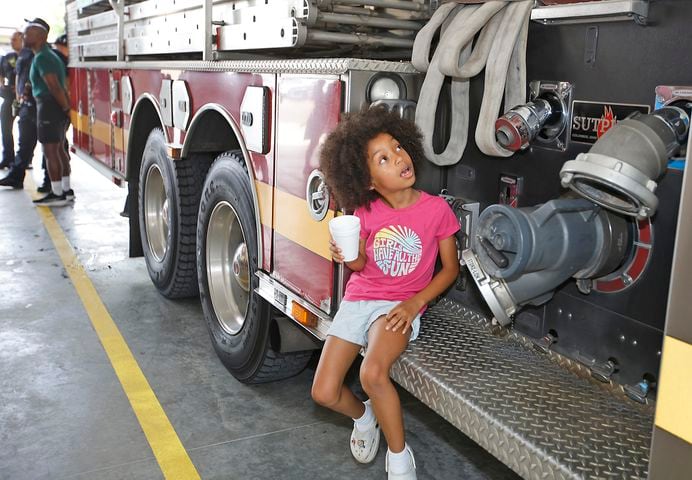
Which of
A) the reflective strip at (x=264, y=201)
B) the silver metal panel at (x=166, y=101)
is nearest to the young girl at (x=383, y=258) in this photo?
the reflective strip at (x=264, y=201)

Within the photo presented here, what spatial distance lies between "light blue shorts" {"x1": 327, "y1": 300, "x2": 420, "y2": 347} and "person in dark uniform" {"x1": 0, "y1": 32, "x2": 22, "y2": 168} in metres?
10.1

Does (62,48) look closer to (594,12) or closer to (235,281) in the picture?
(235,281)

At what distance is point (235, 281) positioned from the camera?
4.20 metres

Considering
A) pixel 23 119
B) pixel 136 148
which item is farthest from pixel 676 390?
pixel 23 119

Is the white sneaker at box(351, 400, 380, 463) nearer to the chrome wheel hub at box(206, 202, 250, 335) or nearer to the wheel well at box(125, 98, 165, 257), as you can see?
the chrome wheel hub at box(206, 202, 250, 335)

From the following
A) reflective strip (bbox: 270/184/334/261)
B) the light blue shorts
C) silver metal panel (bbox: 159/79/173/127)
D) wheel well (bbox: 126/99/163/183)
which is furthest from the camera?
wheel well (bbox: 126/99/163/183)

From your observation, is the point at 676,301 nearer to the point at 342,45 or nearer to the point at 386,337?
the point at 386,337

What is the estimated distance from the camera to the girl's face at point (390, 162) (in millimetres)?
2641

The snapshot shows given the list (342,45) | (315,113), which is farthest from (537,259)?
(342,45)

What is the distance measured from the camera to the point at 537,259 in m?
2.22

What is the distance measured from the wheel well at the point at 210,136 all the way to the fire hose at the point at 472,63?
1.70 m

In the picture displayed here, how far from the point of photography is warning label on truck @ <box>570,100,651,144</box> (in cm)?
222

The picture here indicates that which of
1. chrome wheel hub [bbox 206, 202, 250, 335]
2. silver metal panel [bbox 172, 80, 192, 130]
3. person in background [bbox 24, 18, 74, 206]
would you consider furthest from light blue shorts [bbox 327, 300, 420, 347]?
person in background [bbox 24, 18, 74, 206]

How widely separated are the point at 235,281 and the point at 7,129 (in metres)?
8.65
